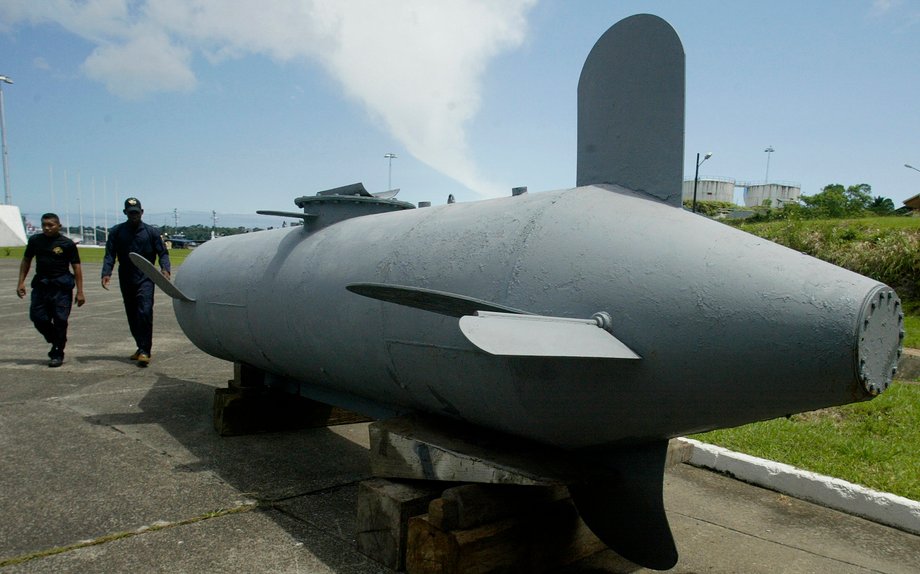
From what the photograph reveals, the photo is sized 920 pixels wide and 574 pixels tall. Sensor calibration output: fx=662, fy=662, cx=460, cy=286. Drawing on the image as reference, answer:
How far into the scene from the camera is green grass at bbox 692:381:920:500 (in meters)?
3.50

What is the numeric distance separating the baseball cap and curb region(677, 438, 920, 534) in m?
5.12

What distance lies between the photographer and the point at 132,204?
611 cm

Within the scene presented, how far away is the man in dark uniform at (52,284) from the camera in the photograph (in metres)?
6.24

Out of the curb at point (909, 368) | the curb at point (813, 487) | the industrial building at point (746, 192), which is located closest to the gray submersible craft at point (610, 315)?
the curb at point (813, 487)

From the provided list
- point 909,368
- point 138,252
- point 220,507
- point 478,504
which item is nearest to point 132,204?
point 138,252

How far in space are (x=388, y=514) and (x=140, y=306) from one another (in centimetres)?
459

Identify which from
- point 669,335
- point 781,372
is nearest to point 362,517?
point 669,335

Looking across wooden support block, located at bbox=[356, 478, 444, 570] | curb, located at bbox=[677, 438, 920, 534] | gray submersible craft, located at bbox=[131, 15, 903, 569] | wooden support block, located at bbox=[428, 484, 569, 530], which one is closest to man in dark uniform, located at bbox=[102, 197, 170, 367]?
gray submersible craft, located at bbox=[131, 15, 903, 569]

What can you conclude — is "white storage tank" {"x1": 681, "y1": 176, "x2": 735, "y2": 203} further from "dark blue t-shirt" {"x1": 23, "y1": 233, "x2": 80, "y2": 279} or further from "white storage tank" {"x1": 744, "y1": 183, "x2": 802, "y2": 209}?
"dark blue t-shirt" {"x1": 23, "y1": 233, "x2": 80, "y2": 279}

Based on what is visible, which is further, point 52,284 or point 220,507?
point 52,284

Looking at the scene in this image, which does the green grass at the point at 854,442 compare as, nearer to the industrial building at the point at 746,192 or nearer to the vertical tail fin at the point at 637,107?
the vertical tail fin at the point at 637,107

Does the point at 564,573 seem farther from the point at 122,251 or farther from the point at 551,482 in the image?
the point at 122,251

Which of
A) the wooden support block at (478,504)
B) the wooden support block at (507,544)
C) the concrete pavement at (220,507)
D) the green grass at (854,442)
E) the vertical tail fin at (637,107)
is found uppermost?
the vertical tail fin at (637,107)

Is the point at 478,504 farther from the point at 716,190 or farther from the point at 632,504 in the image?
the point at 716,190
